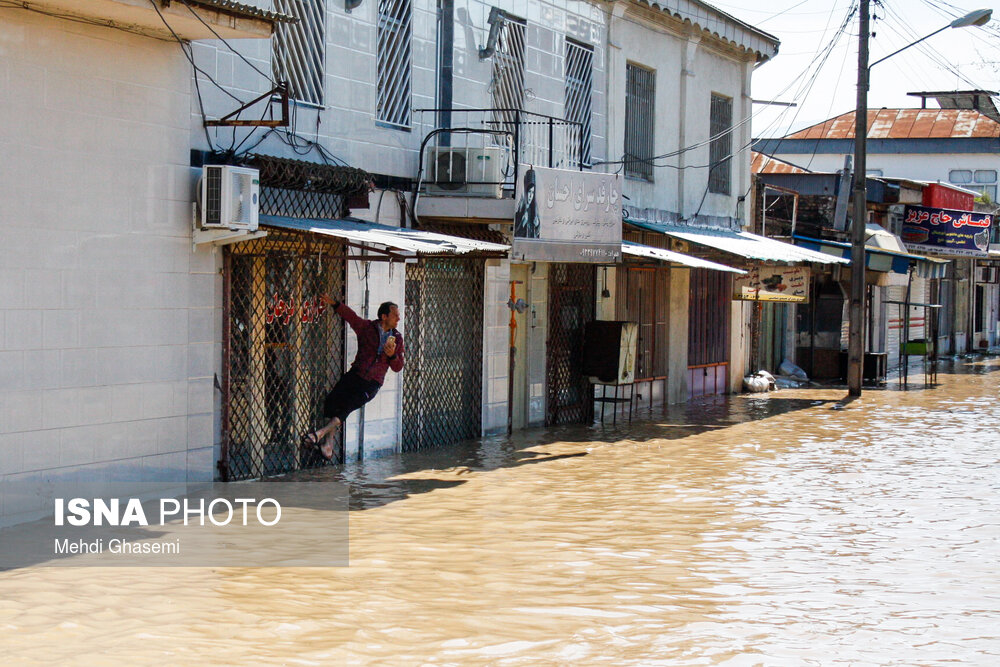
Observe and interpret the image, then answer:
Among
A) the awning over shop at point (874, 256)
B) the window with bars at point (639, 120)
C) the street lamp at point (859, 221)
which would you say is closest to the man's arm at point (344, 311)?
the window with bars at point (639, 120)

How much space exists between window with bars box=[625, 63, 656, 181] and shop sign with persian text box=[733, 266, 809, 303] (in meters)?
3.67

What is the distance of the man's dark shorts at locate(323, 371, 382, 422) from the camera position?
1233 cm

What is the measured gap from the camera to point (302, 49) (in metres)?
12.7

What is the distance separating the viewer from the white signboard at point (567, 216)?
14766mm

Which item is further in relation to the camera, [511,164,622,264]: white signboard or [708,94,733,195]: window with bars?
[708,94,733,195]: window with bars

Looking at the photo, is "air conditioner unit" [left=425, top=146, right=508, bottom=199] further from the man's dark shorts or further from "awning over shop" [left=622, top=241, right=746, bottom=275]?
the man's dark shorts

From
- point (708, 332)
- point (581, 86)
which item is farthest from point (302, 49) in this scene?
point (708, 332)

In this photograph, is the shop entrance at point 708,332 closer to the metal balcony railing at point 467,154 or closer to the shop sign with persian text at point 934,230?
the metal balcony railing at point 467,154

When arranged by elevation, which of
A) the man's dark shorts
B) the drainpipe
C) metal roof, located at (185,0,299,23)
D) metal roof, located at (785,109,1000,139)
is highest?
metal roof, located at (785,109,1000,139)

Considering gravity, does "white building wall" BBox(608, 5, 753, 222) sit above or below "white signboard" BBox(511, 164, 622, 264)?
above

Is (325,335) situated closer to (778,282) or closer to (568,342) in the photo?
(568,342)

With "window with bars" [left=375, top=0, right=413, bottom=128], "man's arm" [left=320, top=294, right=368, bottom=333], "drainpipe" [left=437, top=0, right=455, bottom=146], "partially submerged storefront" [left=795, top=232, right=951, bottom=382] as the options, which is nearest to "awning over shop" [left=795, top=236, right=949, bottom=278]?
"partially submerged storefront" [left=795, top=232, right=951, bottom=382]

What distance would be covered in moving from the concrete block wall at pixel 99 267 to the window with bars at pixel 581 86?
327 inches

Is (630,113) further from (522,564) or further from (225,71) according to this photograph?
(522,564)
